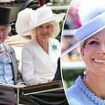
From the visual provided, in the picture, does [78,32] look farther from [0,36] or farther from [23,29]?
[0,36]

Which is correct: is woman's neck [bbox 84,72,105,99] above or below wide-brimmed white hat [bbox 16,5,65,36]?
above

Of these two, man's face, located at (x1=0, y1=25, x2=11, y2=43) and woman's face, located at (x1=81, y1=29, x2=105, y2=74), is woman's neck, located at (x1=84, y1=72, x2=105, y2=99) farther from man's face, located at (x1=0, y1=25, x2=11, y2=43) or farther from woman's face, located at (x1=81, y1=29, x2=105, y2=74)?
man's face, located at (x1=0, y1=25, x2=11, y2=43)

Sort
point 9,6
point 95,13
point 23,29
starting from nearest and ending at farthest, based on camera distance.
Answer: point 95,13
point 9,6
point 23,29

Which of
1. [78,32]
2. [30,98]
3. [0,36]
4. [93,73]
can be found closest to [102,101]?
[93,73]

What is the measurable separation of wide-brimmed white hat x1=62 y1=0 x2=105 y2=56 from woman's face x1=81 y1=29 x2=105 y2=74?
0.09 ft

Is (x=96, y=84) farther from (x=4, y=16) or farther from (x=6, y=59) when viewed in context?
(x=4, y=16)

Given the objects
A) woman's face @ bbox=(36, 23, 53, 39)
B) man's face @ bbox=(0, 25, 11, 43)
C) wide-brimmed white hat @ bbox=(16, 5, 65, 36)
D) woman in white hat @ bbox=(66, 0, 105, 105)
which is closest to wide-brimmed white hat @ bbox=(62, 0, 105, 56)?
woman in white hat @ bbox=(66, 0, 105, 105)

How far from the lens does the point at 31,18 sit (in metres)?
1.83

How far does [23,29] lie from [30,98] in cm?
58

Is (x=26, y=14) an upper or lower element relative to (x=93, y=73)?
lower

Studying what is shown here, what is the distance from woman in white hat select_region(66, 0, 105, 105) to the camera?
0.74m

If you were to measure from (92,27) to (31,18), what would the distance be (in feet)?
3.72

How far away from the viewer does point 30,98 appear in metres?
1.46

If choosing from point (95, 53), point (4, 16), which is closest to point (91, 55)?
point (95, 53)
